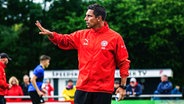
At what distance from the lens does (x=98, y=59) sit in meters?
7.82

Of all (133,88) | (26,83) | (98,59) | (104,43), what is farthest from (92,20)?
(26,83)

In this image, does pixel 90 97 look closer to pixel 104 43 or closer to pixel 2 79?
pixel 104 43

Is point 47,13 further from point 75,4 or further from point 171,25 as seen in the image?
point 171,25

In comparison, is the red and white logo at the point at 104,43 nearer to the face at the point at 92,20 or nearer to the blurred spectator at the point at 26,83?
the face at the point at 92,20

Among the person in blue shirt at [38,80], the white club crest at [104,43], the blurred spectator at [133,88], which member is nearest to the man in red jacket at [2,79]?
the person in blue shirt at [38,80]

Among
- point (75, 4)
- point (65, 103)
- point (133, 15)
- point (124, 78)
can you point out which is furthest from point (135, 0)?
point (124, 78)

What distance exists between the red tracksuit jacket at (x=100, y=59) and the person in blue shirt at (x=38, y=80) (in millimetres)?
6518

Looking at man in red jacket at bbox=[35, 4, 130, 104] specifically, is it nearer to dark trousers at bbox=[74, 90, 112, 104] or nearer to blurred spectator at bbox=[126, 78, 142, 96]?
dark trousers at bbox=[74, 90, 112, 104]

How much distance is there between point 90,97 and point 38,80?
694cm

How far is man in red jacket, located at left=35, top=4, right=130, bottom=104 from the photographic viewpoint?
7836 millimetres

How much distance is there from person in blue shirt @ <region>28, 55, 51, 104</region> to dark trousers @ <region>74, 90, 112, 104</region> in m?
6.60

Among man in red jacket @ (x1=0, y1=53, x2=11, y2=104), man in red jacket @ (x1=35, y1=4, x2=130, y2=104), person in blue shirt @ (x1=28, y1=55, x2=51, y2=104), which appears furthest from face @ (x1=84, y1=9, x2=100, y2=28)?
person in blue shirt @ (x1=28, y1=55, x2=51, y2=104)

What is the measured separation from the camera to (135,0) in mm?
39812

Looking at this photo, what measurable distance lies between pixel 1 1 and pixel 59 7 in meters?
4.27
